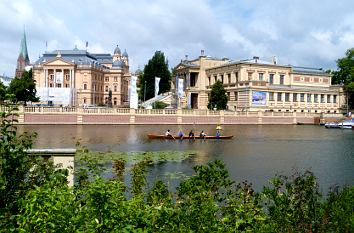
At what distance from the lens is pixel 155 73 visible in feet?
420

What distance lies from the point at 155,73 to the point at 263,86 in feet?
120

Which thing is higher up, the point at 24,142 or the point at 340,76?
the point at 340,76

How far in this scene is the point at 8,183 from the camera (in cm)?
712

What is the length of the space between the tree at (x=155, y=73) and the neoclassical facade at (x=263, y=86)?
5.98 metres

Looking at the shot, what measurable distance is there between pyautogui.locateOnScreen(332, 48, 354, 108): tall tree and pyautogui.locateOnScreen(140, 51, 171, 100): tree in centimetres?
5071

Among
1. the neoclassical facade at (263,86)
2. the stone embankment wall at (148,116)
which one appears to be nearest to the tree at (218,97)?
the neoclassical facade at (263,86)

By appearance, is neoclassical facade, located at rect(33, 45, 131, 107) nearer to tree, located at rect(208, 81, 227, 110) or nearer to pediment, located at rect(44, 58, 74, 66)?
pediment, located at rect(44, 58, 74, 66)

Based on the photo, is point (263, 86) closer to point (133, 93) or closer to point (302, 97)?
point (302, 97)

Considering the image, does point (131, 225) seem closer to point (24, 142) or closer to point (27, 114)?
point (24, 142)

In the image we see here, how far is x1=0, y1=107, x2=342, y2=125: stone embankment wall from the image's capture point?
75375 mm

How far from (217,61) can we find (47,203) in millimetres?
123768

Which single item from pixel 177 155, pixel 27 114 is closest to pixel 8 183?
pixel 177 155

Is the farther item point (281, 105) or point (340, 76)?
point (340, 76)

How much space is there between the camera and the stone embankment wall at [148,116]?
75.4 metres
